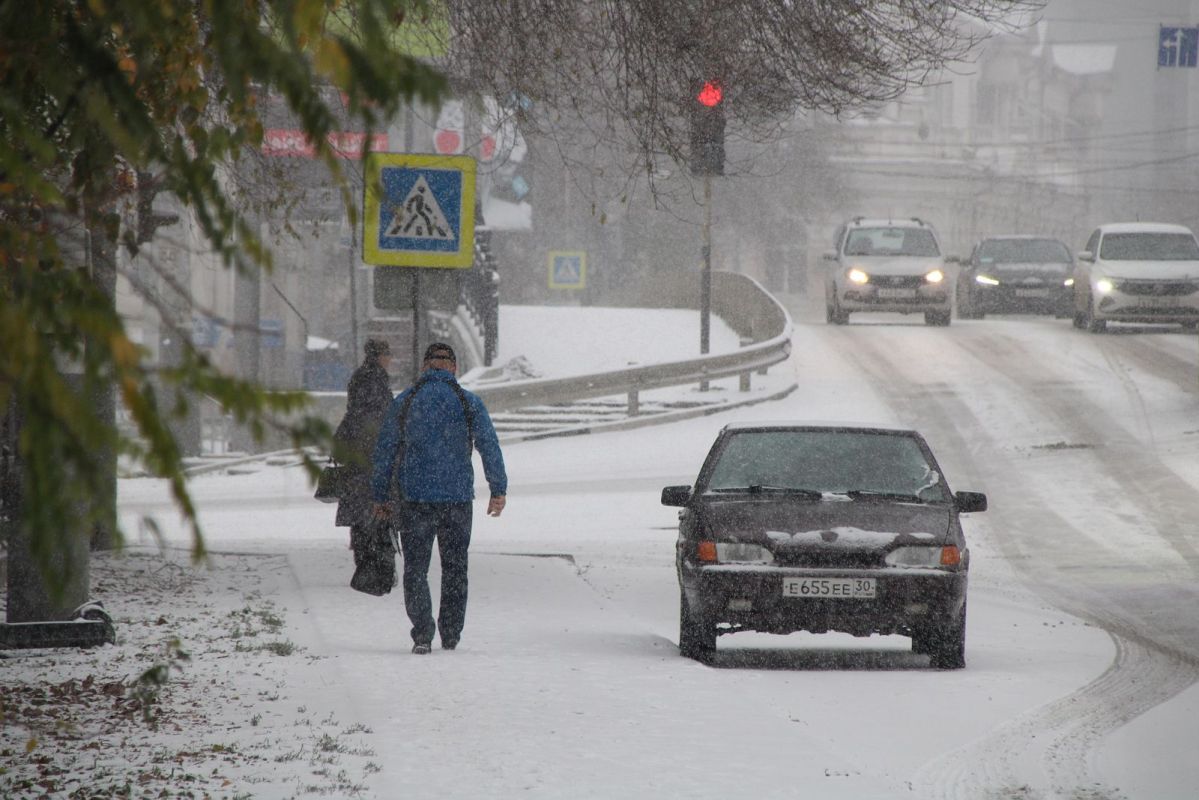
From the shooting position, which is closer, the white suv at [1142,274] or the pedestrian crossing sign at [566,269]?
the white suv at [1142,274]

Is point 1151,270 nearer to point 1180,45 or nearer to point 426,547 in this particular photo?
point 1180,45

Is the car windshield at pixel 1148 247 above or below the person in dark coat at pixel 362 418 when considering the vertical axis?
above

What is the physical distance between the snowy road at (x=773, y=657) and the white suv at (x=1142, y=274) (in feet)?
24.0

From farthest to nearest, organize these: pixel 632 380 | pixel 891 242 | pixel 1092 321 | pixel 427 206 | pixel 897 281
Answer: pixel 891 242 → pixel 897 281 → pixel 1092 321 → pixel 632 380 → pixel 427 206

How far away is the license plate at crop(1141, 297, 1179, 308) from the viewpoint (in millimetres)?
30234

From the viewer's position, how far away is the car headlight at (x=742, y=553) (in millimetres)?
9352

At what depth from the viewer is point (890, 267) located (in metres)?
Result: 32.2

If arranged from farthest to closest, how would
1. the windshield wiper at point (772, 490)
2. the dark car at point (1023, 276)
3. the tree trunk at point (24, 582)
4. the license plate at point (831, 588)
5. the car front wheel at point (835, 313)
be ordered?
the dark car at point (1023, 276), the car front wheel at point (835, 313), the windshield wiper at point (772, 490), the license plate at point (831, 588), the tree trunk at point (24, 582)

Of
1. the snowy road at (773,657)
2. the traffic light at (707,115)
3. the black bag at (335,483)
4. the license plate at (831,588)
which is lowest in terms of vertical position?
the snowy road at (773,657)

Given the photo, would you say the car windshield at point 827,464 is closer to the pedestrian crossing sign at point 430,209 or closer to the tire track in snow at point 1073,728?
the tire track in snow at point 1073,728

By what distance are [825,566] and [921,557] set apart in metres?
0.51

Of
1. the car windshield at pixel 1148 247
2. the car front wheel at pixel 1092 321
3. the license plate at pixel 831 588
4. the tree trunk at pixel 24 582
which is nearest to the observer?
the tree trunk at pixel 24 582

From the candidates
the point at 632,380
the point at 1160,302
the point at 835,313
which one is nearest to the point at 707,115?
the point at 632,380

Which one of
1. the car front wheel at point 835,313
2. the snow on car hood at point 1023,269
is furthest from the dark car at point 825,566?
the snow on car hood at point 1023,269
